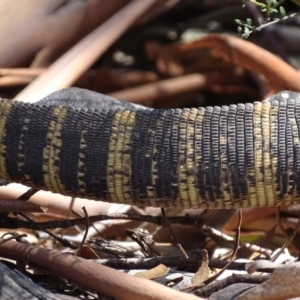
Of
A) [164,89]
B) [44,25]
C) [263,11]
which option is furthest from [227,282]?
[164,89]

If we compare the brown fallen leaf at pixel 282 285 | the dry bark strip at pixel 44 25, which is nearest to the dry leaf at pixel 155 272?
the brown fallen leaf at pixel 282 285

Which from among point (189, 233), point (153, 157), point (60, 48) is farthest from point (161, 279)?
point (60, 48)

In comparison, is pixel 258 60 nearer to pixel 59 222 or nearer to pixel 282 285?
pixel 59 222

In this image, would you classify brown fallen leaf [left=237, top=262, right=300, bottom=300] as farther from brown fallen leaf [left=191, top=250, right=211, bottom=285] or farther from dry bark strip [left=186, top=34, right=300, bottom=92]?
dry bark strip [left=186, top=34, right=300, bottom=92]

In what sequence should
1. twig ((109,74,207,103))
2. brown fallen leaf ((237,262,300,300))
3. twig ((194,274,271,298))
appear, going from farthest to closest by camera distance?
twig ((109,74,207,103)), twig ((194,274,271,298)), brown fallen leaf ((237,262,300,300))

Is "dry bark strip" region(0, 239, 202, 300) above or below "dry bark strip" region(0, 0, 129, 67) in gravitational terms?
below

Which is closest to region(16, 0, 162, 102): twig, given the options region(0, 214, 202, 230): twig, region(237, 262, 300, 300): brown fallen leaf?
region(0, 214, 202, 230): twig

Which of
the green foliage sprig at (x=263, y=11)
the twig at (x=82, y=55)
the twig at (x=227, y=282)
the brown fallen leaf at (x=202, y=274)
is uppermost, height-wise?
the green foliage sprig at (x=263, y=11)

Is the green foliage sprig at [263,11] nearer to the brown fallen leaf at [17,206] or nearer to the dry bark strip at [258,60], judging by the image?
the brown fallen leaf at [17,206]

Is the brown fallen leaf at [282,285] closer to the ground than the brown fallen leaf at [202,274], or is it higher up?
higher up
